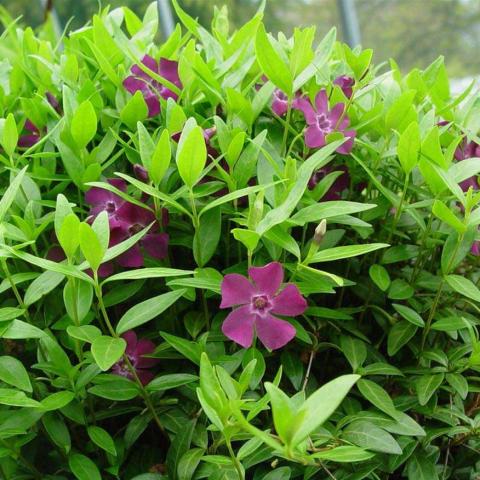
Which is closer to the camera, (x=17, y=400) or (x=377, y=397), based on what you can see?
(x=17, y=400)

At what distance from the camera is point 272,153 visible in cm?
72

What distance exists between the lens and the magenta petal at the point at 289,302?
2.01ft

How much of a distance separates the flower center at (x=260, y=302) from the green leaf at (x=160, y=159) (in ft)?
0.51

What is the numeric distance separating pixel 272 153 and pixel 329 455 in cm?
33

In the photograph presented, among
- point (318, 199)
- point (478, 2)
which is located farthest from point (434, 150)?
point (478, 2)

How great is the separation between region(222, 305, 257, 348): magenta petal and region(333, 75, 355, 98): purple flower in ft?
1.04

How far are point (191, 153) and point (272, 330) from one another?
0.18m

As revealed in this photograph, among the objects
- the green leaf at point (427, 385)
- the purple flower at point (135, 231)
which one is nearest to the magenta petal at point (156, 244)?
the purple flower at point (135, 231)

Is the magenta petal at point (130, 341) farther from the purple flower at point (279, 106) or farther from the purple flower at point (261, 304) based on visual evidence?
the purple flower at point (279, 106)

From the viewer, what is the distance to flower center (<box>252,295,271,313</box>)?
24.5 inches

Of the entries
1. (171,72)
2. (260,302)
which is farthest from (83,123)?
(260,302)

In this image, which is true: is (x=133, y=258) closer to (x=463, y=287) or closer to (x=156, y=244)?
(x=156, y=244)

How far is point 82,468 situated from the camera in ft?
2.15

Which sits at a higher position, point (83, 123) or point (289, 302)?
point (83, 123)
